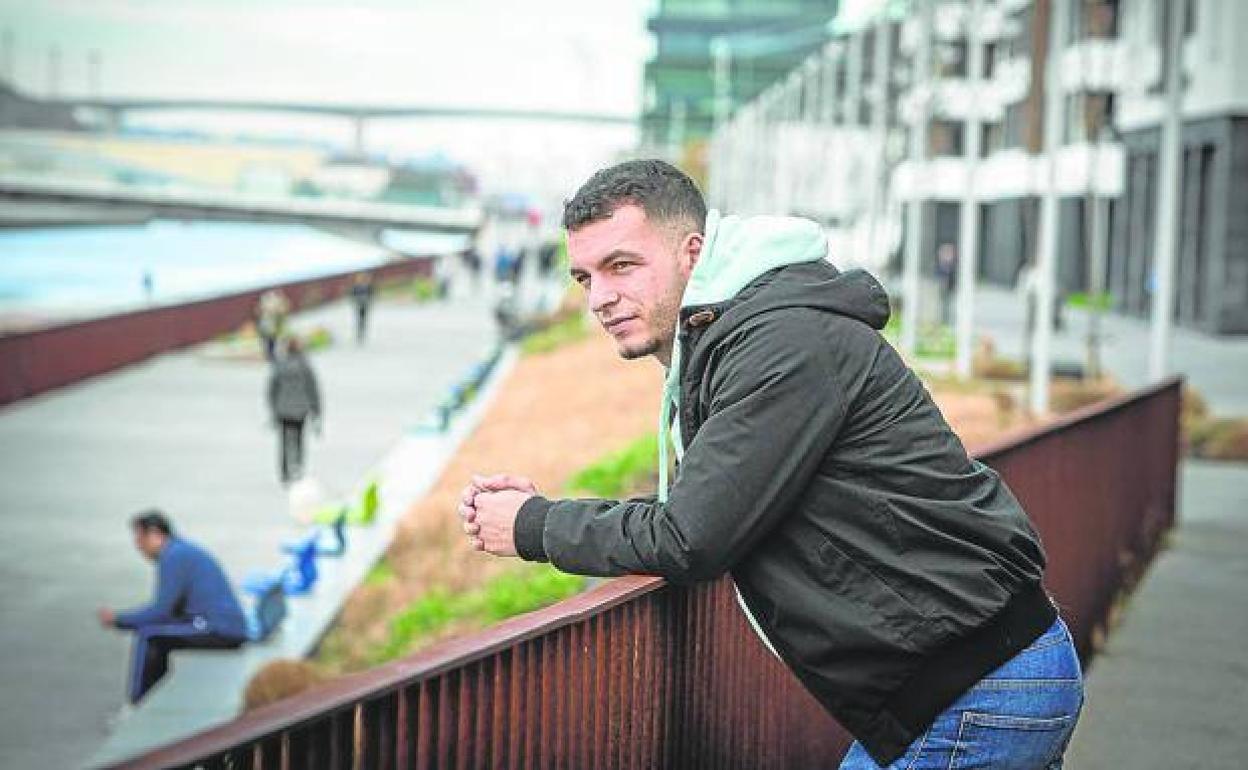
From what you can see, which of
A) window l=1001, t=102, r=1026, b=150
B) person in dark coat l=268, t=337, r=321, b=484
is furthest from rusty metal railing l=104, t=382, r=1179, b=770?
window l=1001, t=102, r=1026, b=150

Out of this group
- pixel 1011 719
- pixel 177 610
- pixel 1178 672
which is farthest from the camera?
pixel 177 610

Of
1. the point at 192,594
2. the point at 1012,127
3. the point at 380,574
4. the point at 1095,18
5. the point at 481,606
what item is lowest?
the point at 380,574

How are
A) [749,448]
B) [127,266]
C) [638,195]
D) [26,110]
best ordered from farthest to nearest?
[26,110] → [127,266] → [638,195] → [749,448]

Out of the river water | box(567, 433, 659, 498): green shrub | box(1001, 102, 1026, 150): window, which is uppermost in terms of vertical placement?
box(1001, 102, 1026, 150): window

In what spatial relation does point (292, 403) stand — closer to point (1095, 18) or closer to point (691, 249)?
point (1095, 18)

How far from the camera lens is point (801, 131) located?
2616 inches

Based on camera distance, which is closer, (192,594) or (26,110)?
(192,594)

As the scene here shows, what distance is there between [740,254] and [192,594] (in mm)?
11250

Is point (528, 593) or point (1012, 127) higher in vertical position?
point (1012, 127)

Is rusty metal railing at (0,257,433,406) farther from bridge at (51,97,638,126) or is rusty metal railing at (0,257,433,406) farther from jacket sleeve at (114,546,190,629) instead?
bridge at (51,97,638,126)

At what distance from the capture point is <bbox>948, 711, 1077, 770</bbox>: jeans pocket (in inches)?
145

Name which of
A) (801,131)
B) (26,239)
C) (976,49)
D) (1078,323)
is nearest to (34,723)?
(976,49)

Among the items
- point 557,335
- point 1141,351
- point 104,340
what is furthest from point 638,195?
point 557,335

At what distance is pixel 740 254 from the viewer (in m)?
3.74
